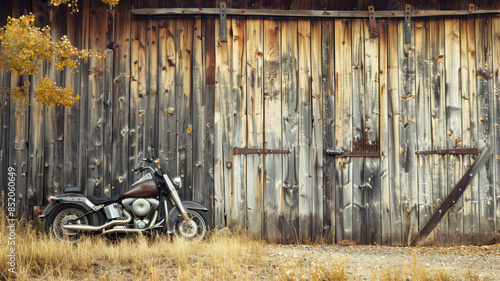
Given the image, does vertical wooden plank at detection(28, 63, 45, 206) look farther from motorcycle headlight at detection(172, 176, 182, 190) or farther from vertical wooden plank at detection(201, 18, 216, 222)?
vertical wooden plank at detection(201, 18, 216, 222)

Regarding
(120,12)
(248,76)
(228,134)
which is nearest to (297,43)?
(248,76)

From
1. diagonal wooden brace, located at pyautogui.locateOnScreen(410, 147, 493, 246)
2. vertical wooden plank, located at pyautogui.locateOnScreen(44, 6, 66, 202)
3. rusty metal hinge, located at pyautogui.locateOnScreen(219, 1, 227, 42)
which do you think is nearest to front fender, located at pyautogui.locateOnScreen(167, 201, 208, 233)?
vertical wooden plank, located at pyautogui.locateOnScreen(44, 6, 66, 202)

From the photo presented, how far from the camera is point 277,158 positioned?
605 centimetres

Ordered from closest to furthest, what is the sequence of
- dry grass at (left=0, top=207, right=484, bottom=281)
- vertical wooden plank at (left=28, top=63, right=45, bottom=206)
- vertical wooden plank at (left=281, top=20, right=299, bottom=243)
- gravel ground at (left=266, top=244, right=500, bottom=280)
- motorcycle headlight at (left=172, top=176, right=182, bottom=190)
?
1. dry grass at (left=0, top=207, right=484, bottom=281)
2. gravel ground at (left=266, top=244, right=500, bottom=280)
3. motorcycle headlight at (left=172, top=176, right=182, bottom=190)
4. vertical wooden plank at (left=28, top=63, right=45, bottom=206)
5. vertical wooden plank at (left=281, top=20, right=299, bottom=243)

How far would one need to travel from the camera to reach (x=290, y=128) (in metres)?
6.07

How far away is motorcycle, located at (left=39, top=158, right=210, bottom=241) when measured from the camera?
5.30 m

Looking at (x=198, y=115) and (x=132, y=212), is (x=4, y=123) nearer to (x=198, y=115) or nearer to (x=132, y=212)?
(x=132, y=212)

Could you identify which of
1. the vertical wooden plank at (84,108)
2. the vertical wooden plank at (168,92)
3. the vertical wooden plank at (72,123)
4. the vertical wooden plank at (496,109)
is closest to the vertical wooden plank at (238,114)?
the vertical wooden plank at (168,92)

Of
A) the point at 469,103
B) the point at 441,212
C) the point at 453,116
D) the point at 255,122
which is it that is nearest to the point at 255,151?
the point at 255,122

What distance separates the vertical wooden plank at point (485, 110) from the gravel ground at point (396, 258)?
1.98 ft

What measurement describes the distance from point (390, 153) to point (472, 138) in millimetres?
1102

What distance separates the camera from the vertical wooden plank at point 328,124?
6.05 metres

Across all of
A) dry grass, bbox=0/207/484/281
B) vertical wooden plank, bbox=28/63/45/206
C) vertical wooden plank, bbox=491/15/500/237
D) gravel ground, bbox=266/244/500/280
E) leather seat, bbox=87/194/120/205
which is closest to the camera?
dry grass, bbox=0/207/484/281

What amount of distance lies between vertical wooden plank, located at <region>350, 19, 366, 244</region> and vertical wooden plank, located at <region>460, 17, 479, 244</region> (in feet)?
4.10
